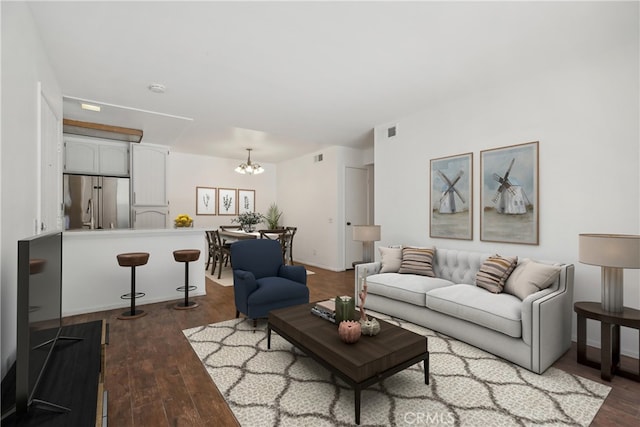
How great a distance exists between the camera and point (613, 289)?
2.36m

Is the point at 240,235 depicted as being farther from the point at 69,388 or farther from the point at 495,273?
the point at 69,388

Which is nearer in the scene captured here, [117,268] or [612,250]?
[612,250]

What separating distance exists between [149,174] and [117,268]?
2.56 m

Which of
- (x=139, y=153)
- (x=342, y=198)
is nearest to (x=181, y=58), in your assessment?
(x=139, y=153)

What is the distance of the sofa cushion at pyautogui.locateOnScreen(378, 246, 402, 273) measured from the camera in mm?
4031

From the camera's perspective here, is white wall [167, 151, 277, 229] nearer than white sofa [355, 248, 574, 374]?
No

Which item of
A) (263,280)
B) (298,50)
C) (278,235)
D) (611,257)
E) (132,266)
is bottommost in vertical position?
(263,280)

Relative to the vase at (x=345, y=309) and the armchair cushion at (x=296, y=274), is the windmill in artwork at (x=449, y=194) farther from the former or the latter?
the vase at (x=345, y=309)

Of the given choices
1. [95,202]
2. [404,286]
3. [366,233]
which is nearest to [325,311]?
[404,286]

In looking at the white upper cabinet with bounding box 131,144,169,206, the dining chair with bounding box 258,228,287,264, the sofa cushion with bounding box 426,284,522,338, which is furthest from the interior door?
the white upper cabinet with bounding box 131,144,169,206

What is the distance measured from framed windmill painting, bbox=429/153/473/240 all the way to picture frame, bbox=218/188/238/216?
210 inches

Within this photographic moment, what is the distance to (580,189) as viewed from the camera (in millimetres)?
2957

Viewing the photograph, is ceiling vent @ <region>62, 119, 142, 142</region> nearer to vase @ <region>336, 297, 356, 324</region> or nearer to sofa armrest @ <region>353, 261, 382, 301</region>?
sofa armrest @ <region>353, 261, 382, 301</region>

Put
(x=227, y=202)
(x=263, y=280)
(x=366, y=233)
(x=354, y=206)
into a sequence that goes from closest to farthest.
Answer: (x=263, y=280) < (x=366, y=233) < (x=354, y=206) < (x=227, y=202)
